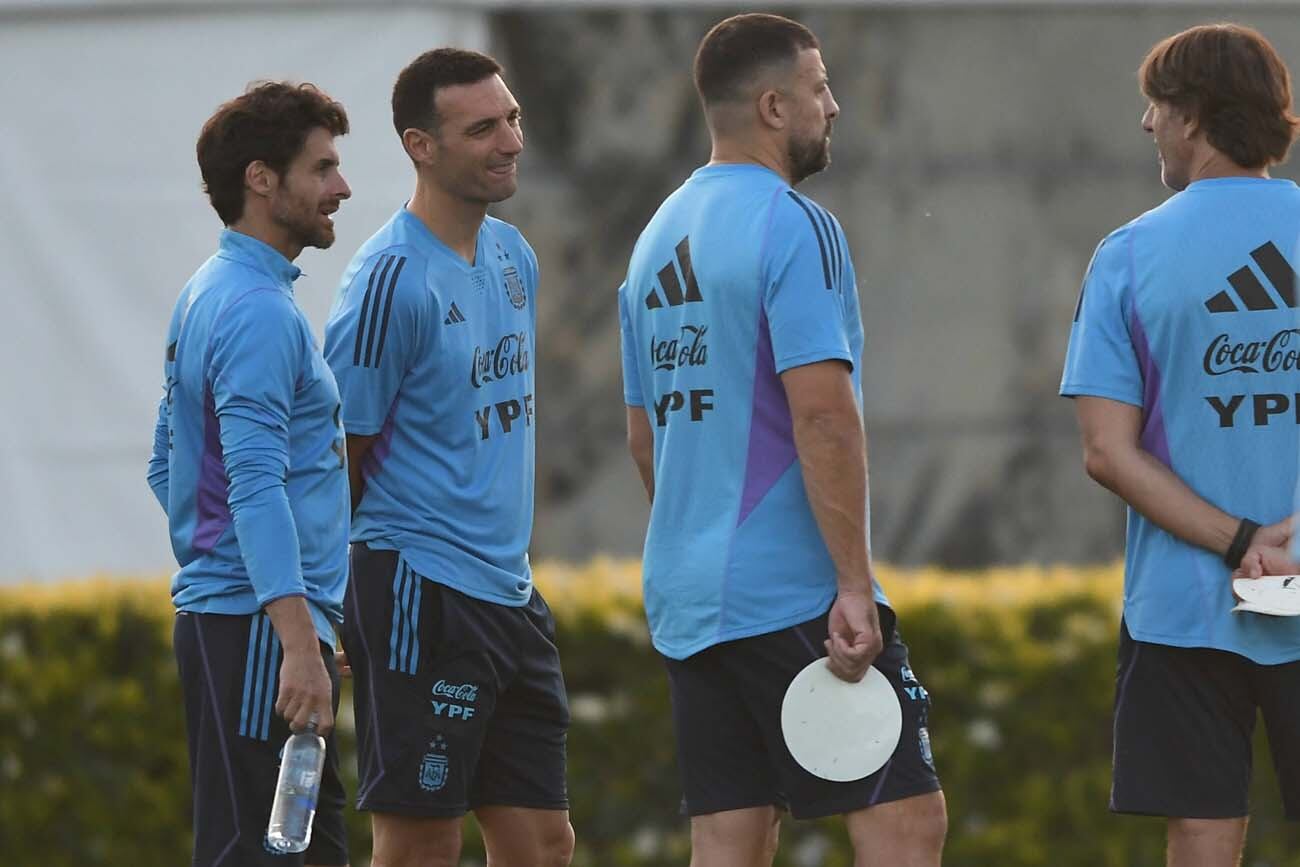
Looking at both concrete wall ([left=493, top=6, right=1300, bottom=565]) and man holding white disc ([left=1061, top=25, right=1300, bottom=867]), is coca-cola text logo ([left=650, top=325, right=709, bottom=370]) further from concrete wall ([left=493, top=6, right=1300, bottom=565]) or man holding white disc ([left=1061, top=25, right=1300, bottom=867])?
concrete wall ([left=493, top=6, right=1300, bottom=565])

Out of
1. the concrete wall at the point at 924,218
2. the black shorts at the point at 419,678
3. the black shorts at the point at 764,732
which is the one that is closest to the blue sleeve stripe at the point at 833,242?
the black shorts at the point at 764,732

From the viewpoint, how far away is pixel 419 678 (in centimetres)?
437

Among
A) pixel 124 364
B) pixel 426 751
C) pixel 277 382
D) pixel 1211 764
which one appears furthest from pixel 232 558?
pixel 124 364

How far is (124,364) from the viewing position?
7.91m

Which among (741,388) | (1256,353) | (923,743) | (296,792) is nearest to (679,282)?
(741,388)

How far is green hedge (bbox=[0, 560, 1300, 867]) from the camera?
19.8 feet

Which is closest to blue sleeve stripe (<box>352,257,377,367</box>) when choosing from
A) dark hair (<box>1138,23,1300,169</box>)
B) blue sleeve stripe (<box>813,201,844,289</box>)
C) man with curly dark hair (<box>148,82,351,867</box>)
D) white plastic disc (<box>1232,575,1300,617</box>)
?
man with curly dark hair (<box>148,82,351,867</box>)

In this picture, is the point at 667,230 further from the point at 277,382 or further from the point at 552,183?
the point at 552,183

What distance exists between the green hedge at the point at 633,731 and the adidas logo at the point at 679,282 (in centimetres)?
230

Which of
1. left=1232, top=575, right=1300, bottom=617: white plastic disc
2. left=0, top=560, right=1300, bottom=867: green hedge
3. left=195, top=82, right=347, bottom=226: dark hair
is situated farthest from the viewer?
left=0, top=560, right=1300, bottom=867: green hedge

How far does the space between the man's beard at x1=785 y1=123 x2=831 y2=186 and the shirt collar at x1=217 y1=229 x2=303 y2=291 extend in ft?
3.42

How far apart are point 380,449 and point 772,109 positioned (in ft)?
3.81

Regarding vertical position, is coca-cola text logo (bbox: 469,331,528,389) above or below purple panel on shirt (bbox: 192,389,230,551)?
above

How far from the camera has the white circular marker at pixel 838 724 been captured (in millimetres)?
3766
